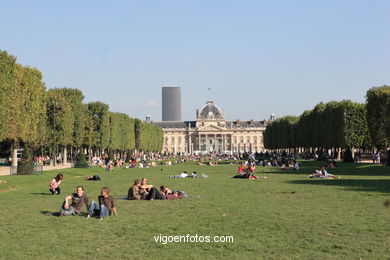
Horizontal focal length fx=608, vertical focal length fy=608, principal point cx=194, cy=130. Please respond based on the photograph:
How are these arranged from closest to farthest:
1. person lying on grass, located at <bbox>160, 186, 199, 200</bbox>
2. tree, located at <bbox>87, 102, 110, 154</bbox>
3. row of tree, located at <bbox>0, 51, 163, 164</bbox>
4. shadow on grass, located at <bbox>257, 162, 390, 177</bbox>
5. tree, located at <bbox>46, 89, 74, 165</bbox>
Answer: person lying on grass, located at <bbox>160, 186, 199, 200</bbox> → shadow on grass, located at <bbox>257, 162, 390, 177</bbox> → row of tree, located at <bbox>0, 51, 163, 164</bbox> → tree, located at <bbox>46, 89, 74, 165</bbox> → tree, located at <bbox>87, 102, 110, 154</bbox>

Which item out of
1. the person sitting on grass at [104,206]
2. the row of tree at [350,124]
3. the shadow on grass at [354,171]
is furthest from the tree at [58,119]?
the person sitting on grass at [104,206]

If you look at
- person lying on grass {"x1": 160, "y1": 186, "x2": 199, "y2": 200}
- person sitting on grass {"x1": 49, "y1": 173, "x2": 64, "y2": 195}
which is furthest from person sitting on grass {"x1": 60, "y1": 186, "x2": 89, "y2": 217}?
person sitting on grass {"x1": 49, "y1": 173, "x2": 64, "y2": 195}

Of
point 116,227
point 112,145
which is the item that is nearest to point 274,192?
point 116,227

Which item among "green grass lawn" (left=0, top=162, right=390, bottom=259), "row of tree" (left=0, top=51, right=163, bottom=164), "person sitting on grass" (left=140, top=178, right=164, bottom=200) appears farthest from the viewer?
"row of tree" (left=0, top=51, right=163, bottom=164)

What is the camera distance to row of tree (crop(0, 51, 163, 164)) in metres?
44.1

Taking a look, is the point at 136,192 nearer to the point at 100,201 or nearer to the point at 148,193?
the point at 148,193

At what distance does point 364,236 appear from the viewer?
12711 millimetres

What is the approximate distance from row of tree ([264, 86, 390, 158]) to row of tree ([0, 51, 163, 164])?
27.8 meters

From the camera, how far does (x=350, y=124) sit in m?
70.1

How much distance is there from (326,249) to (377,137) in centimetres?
5134

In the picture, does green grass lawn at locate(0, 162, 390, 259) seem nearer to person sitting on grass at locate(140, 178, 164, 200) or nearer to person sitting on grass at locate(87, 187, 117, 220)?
person sitting on grass at locate(87, 187, 117, 220)

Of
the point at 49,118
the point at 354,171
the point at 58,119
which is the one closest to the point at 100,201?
the point at 354,171

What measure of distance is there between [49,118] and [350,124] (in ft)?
111

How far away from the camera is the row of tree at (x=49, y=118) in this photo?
44.1 metres
